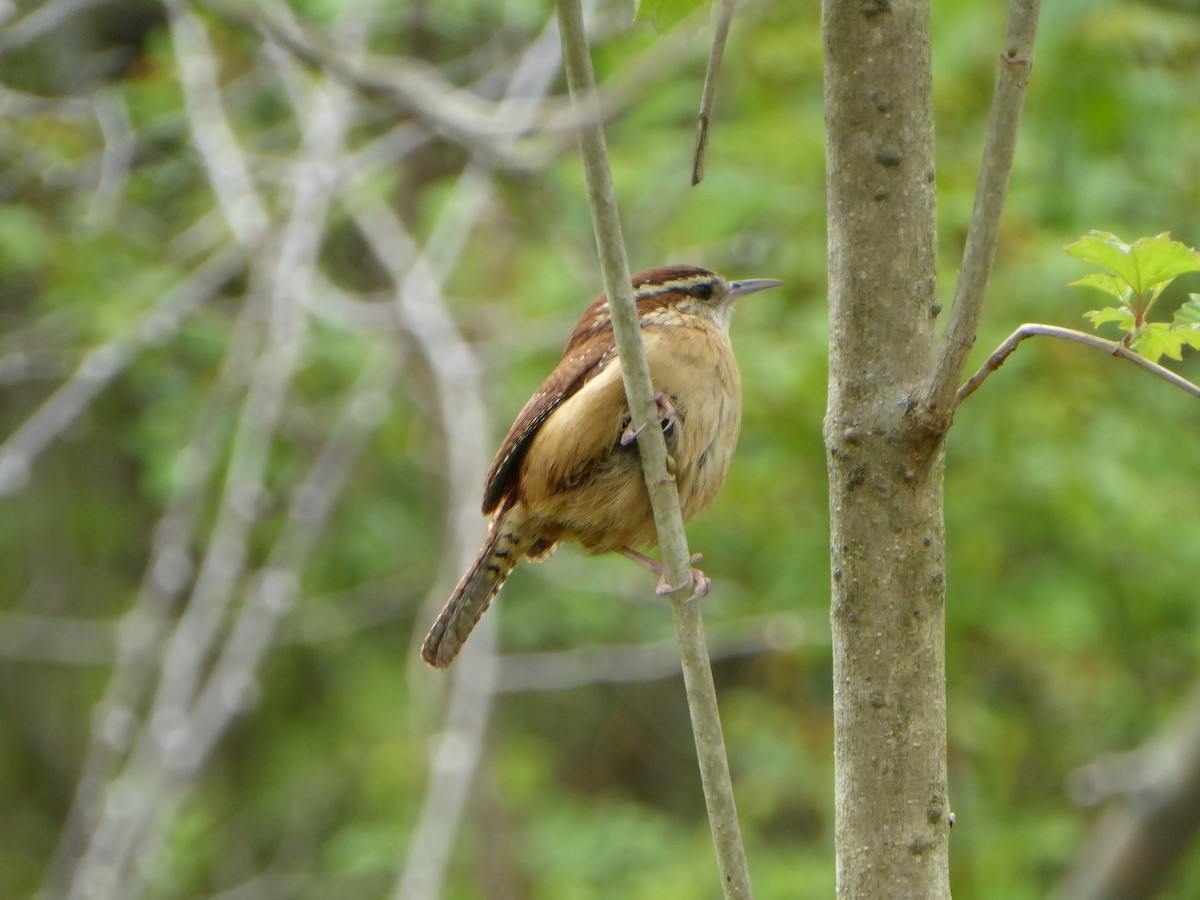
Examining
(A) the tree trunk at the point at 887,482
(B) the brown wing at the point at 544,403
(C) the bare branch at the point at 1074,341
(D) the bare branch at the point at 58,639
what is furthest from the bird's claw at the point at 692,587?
(D) the bare branch at the point at 58,639

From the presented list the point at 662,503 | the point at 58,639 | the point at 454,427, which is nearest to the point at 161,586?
the point at 454,427

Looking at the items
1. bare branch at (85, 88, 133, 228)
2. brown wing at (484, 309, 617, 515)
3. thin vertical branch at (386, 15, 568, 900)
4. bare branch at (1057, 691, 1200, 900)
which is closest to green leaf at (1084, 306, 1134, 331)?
brown wing at (484, 309, 617, 515)

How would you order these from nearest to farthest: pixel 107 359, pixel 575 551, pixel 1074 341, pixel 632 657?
1. pixel 1074 341
2. pixel 575 551
3. pixel 107 359
4. pixel 632 657

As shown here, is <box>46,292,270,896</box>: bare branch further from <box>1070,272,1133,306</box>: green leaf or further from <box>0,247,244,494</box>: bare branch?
<box>1070,272,1133,306</box>: green leaf

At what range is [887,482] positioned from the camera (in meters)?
1.63

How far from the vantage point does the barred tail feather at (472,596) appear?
3285 millimetres

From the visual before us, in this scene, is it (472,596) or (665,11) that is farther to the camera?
(472,596)

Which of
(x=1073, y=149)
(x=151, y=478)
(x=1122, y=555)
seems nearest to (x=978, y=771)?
(x=1122, y=555)

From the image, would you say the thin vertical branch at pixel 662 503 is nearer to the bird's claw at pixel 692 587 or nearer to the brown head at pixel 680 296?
the bird's claw at pixel 692 587

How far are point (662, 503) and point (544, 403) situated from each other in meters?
1.43

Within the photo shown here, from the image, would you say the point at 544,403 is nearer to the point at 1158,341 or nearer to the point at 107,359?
the point at 1158,341

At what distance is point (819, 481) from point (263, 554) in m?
3.93

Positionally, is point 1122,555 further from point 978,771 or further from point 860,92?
point 860,92

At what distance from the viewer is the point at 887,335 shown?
1.64 m
